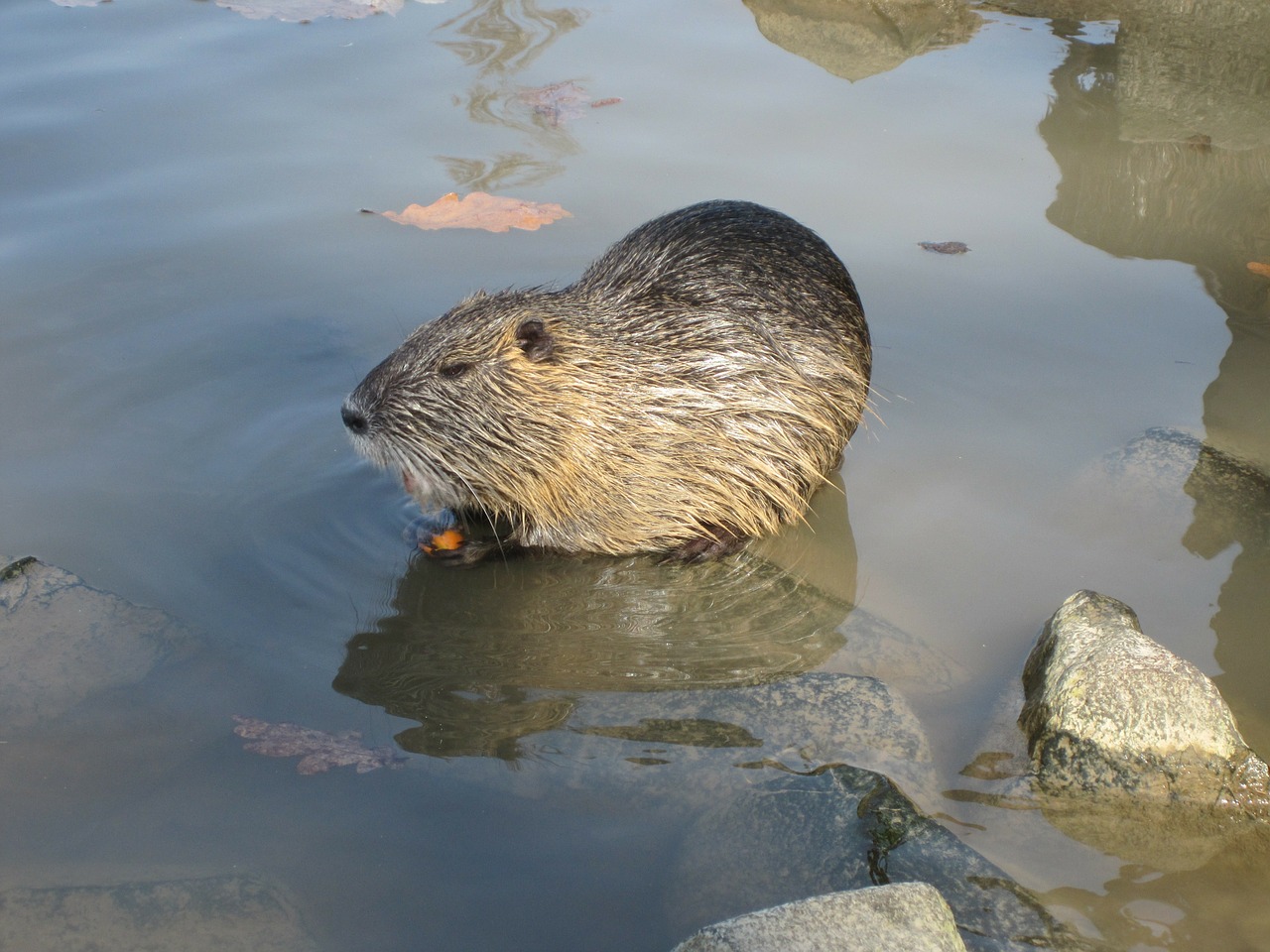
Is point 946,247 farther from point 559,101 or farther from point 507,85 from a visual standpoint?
point 507,85

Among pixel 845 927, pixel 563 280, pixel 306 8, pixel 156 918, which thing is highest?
pixel 306 8

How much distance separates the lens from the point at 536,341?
3553mm

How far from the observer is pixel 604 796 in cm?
277

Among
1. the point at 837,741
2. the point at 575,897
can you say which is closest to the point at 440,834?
the point at 575,897

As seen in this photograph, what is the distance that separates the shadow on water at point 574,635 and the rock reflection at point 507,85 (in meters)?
2.47

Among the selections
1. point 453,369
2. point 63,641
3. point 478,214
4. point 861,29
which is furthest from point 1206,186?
point 63,641

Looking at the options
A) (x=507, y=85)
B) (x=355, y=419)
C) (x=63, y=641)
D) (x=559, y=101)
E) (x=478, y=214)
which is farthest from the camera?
(x=507, y=85)

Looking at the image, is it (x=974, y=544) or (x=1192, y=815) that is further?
(x=974, y=544)

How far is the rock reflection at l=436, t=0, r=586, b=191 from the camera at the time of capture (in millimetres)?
5668

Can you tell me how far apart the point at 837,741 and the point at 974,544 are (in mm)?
1057

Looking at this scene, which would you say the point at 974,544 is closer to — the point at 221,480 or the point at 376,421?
the point at 376,421

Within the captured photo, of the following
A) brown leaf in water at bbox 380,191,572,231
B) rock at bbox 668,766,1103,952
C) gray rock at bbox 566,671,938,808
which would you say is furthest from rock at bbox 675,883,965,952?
brown leaf in water at bbox 380,191,572,231

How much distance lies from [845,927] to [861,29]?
5.93 metres

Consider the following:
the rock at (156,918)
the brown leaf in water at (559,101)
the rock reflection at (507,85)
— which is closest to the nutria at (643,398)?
the rock at (156,918)
